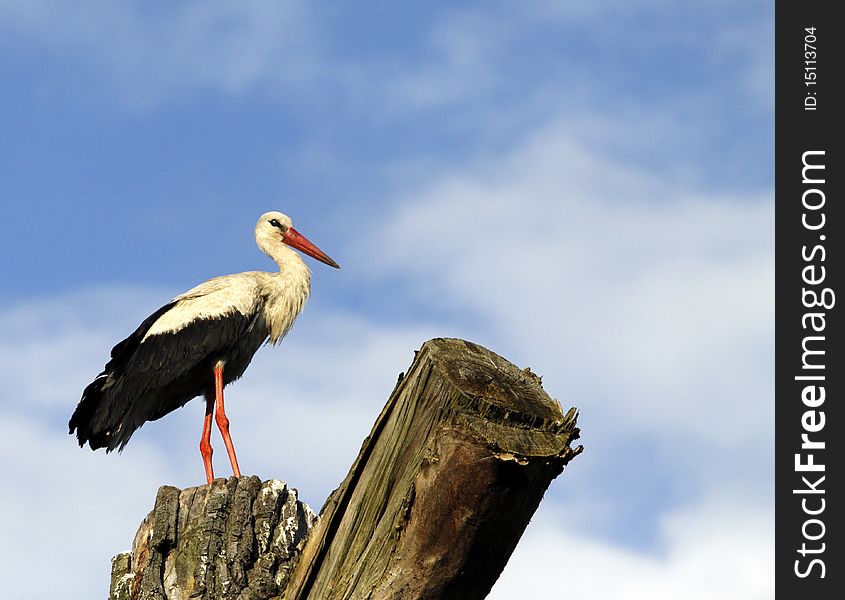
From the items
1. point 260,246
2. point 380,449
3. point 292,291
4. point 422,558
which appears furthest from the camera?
point 260,246

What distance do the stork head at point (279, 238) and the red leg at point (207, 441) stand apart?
1.92 metres

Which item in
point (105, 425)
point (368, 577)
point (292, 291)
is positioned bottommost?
point (368, 577)

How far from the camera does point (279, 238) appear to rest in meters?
13.0

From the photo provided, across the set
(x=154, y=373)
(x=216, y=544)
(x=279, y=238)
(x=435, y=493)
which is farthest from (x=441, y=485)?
(x=279, y=238)

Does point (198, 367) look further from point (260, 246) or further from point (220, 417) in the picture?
point (260, 246)

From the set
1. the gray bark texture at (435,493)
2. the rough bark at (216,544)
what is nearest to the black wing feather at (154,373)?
the rough bark at (216,544)

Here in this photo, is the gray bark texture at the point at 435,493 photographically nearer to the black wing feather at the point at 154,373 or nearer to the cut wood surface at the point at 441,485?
the cut wood surface at the point at 441,485

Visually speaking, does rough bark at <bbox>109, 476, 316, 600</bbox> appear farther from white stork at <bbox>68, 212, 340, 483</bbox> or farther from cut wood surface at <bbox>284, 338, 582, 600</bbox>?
white stork at <bbox>68, 212, 340, 483</bbox>

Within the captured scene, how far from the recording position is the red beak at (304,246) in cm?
1295

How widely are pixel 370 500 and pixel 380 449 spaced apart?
21cm

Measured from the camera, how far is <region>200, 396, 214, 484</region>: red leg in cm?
1111

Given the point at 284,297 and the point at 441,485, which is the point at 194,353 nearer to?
the point at 284,297

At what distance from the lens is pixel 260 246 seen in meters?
13.0

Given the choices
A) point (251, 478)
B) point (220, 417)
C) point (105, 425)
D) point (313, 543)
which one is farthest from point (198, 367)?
point (313, 543)
